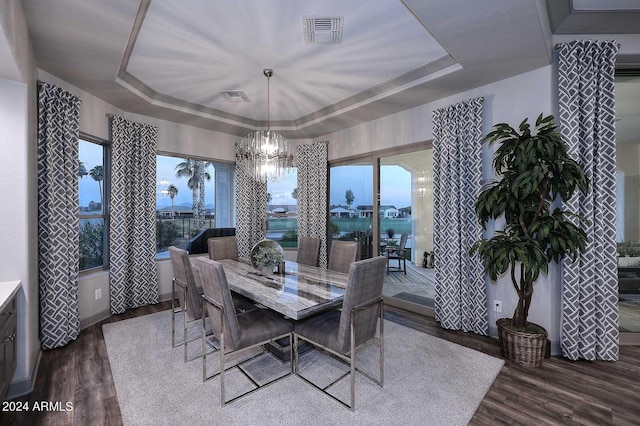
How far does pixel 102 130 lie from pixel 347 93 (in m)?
3.16

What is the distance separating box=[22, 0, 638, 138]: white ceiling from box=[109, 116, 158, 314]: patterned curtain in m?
0.43

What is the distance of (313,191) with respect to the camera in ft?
17.9

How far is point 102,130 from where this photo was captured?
12.6 ft

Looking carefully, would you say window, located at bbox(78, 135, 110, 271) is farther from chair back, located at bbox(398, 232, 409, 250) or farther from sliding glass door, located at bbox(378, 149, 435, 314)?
chair back, located at bbox(398, 232, 409, 250)

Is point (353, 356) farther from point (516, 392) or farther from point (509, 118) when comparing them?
point (509, 118)

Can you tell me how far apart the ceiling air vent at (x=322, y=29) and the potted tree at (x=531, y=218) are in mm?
1705

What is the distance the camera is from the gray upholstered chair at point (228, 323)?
213 centimetres

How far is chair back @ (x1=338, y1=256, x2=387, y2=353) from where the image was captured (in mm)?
2070

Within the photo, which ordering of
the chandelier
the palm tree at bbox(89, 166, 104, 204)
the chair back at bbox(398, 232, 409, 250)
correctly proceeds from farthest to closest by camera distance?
1. the chair back at bbox(398, 232, 409, 250)
2. the palm tree at bbox(89, 166, 104, 204)
3. the chandelier

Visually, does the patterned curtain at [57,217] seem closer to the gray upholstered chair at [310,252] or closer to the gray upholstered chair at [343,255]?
the gray upholstered chair at [310,252]

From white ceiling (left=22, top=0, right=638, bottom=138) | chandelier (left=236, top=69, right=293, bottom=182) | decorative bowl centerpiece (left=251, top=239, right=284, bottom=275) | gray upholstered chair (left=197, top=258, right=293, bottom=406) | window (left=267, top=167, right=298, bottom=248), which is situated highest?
white ceiling (left=22, top=0, right=638, bottom=138)

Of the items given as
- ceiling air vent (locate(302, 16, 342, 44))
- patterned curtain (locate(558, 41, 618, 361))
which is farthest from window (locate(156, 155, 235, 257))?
patterned curtain (locate(558, 41, 618, 361))

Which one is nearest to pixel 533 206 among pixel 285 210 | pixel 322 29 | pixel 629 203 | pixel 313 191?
pixel 629 203

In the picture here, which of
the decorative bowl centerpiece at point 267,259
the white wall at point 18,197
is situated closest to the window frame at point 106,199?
Answer: the white wall at point 18,197
